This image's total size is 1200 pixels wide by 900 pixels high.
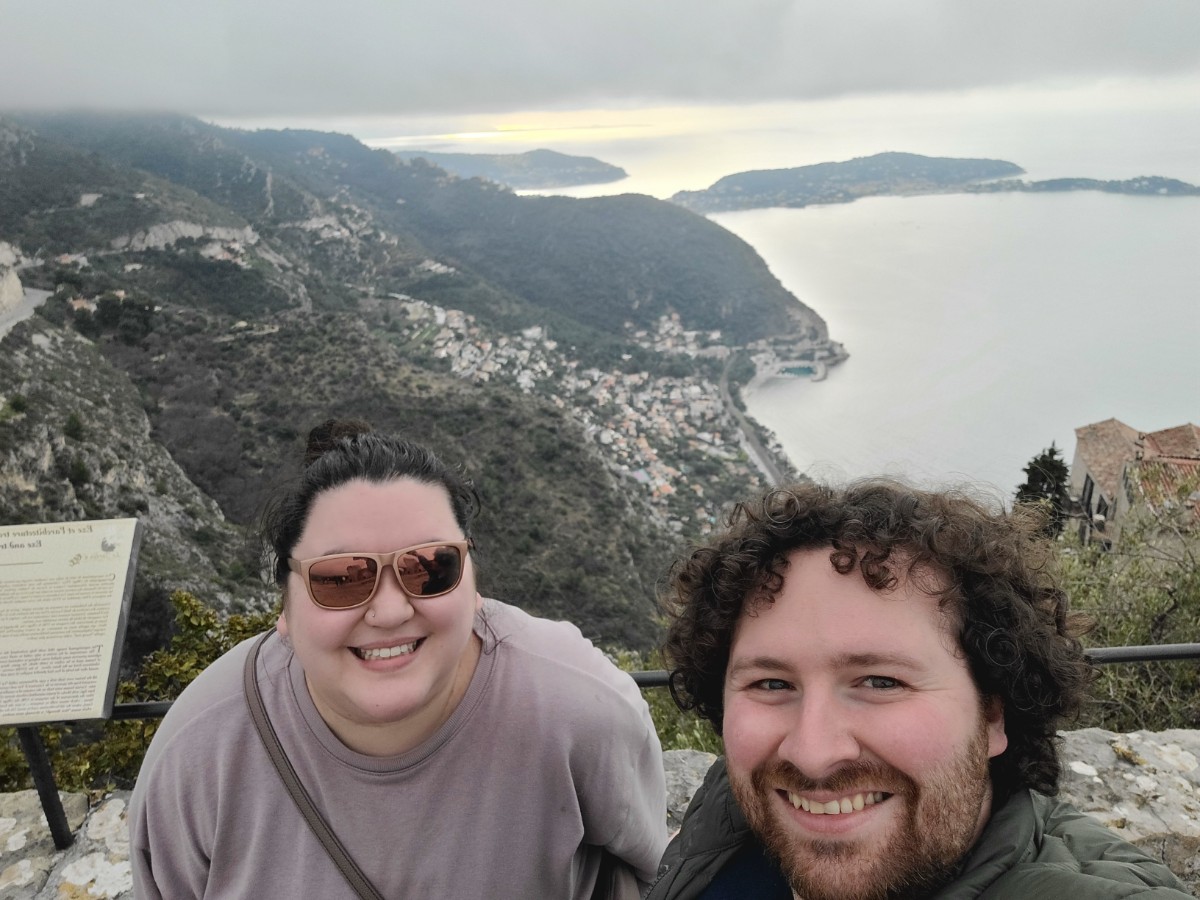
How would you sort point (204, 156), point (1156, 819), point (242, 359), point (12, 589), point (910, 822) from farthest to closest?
point (204, 156) → point (242, 359) → point (1156, 819) → point (12, 589) → point (910, 822)

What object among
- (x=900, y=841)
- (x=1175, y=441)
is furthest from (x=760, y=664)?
(x=1175, y=441)

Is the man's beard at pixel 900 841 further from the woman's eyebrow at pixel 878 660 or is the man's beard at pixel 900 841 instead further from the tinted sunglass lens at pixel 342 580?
the tinted sunglass lens at pixel 342 580

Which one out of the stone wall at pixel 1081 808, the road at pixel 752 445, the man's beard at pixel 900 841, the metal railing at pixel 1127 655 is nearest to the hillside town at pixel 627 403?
the road at pixel 752 445

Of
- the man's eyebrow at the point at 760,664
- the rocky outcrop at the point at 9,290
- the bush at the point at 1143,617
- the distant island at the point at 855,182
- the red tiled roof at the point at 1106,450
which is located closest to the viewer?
the man's eyebrow at the point at 760,664

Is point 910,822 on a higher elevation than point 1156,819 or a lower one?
higher

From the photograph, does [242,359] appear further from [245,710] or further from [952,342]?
[952,342]

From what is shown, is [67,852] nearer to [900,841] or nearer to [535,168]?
[900,841]

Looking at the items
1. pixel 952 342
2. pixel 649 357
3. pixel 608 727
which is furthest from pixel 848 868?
pixel 952 342
